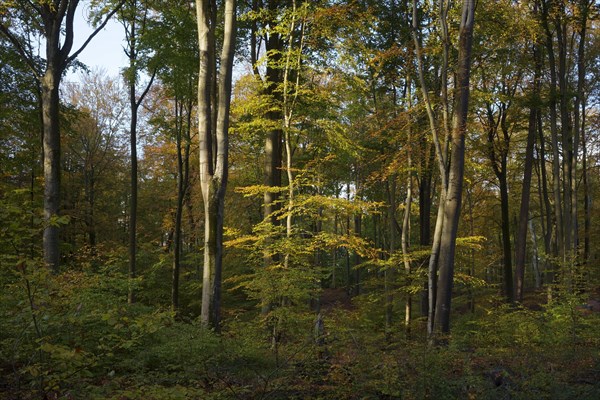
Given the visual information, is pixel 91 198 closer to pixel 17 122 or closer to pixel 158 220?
pixel 158 220

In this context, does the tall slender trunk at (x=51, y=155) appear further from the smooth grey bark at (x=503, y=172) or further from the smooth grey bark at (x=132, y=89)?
the smooth grey bark at (x=503, y=172)

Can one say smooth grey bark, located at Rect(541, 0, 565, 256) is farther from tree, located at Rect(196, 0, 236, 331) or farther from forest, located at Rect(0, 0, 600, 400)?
tree, located at Rect(196, 0, 236, 331)

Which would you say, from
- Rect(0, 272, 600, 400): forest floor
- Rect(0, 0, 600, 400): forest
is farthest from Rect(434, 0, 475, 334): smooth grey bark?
Rect(0, 272, 600, 400): forest floor

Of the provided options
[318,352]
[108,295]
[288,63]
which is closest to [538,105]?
[288,63]

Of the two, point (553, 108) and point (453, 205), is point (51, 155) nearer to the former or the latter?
point (453, 205)

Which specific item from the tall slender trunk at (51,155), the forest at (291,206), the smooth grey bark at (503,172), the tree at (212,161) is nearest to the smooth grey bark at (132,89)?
the forest at (291,206)

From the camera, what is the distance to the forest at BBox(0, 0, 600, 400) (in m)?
5.06

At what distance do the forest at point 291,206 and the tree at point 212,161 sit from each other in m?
0.04

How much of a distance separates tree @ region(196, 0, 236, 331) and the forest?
0.13 feet

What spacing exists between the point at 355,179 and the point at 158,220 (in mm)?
12382

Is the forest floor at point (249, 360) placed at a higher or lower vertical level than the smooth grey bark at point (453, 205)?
lower

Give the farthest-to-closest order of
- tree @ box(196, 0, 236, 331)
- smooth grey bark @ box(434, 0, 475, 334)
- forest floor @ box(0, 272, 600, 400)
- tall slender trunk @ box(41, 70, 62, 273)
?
1. tall slender trunk @ box(41, 70, 62, 273)
2. smooth grey bark @ box(434, 0, 475, 334)
3. tree @ box(196, 0, 236, 331)
4. forest floor @ box(0, 272, 600, 400)

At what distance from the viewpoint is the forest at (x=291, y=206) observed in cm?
506

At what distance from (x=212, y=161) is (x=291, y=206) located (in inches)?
94.8
